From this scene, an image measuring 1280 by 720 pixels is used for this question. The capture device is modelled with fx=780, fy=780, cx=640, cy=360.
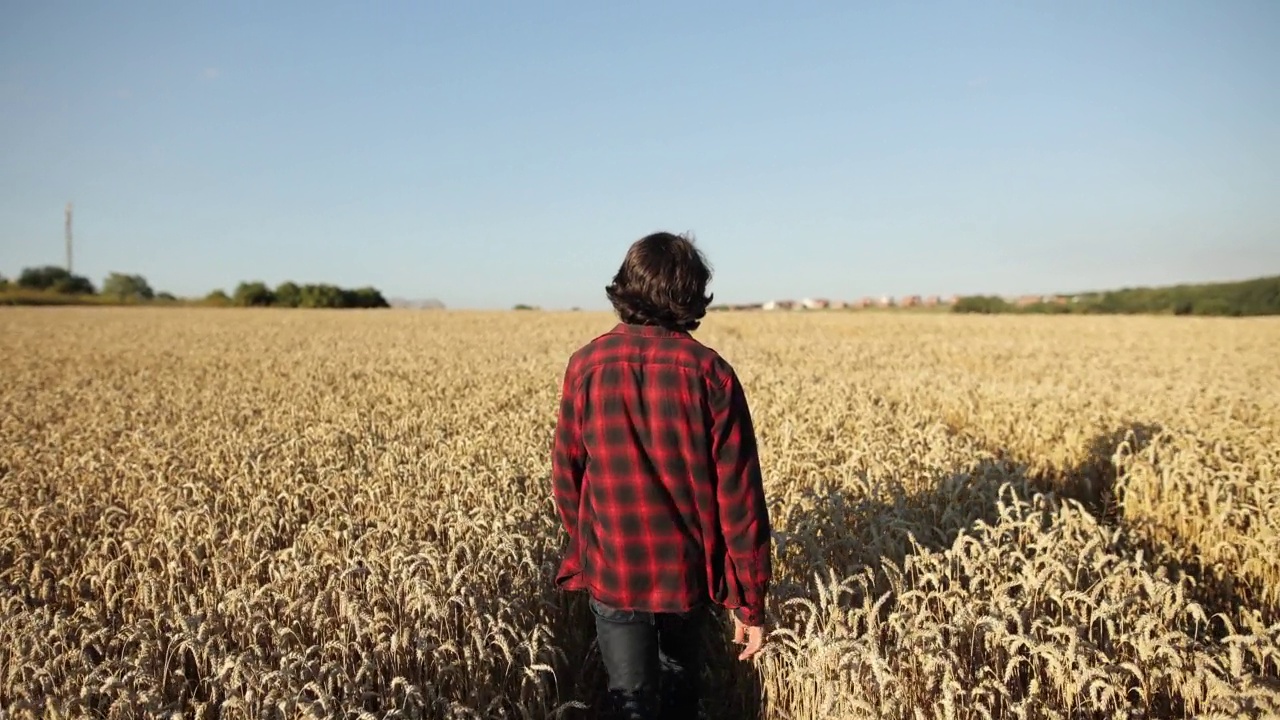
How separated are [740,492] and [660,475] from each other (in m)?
0.28

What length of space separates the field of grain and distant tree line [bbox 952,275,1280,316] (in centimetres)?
4768

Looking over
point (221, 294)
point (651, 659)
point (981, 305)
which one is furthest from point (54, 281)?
point (651, 659)

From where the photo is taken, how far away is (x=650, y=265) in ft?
8.38

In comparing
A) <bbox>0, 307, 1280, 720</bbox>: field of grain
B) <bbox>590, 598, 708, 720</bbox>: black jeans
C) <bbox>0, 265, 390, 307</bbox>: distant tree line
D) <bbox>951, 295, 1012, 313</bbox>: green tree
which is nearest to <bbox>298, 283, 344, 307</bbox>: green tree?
<bbox>0, 265, 390, 307</bbox>: distant tree line

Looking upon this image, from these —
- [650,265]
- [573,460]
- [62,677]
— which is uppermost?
[650,265]

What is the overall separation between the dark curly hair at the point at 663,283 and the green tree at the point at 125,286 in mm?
85311

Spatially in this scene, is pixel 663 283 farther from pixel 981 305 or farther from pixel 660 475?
pixel 981 305

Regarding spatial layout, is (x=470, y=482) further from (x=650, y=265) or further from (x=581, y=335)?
(x=581, y=335)

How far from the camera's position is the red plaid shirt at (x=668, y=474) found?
2.57m

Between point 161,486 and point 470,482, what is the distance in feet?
7.10

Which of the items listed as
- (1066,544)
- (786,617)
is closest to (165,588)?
(786,617)

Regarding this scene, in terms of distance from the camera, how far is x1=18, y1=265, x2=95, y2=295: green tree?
72.0 metres

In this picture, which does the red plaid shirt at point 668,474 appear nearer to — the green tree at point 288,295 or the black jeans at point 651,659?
the black jeans at point 651,659

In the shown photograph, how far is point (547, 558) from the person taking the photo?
4457 millimetres
